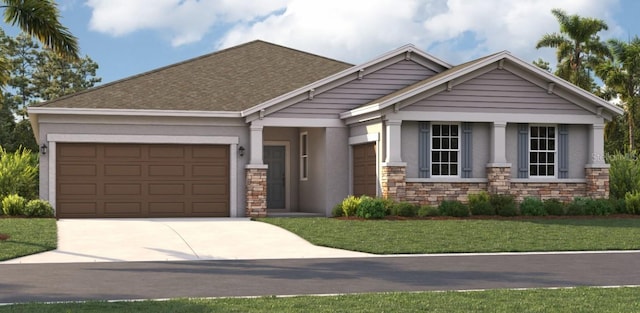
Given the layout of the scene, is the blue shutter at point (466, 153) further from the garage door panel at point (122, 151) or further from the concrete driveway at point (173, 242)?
the garage door panel at point (122, 151)

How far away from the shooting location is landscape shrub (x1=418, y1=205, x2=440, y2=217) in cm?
2473

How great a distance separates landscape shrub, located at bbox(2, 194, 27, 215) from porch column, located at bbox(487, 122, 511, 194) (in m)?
13.5

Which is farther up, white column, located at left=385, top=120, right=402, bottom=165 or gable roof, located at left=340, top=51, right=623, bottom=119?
gable roof, located at left=340, top=51, right=623, bottom=119

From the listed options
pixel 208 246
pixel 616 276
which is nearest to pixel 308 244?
pixel 208 246

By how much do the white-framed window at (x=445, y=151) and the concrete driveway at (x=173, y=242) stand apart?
19.7 feet

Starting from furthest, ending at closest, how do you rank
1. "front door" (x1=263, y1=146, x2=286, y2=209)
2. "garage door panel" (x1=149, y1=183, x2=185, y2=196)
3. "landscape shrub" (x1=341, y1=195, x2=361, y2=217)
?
1. "front door" (x1=263, y1=146, x2=286, y2=209)
2. "garage door panel" (x1=149, y1=183, x2=185, y2=196)
3. "landscape shrub" (x1=341, y1=195, x2=361, y2=217)

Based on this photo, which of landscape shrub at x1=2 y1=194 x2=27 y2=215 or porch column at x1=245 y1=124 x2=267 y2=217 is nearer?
landscape shrub at x1=2 y1=194 x2=27 y2=215

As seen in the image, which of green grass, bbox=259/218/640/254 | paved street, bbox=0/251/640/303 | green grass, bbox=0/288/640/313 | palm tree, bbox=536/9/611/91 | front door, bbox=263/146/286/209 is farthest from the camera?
palm tree, bbox=536/9/611/91

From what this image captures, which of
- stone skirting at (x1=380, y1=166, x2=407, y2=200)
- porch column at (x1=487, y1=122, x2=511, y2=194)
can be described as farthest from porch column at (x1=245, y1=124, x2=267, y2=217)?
porch column at (x1=487, y1=122, x2=511, y2=194)

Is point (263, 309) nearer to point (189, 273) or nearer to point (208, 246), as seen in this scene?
point (189, 273)

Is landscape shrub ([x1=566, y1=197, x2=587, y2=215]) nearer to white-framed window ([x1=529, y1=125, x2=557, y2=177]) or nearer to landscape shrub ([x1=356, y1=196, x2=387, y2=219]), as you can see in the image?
white-framed window ([x1=529, y1=125, x2=557, y2=177])

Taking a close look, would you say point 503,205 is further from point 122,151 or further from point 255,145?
point 122,151

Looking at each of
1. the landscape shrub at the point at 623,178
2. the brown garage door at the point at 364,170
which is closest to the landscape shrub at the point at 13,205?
the brown garage door at the point at 364,170

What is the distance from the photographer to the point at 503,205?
25.4 metres
